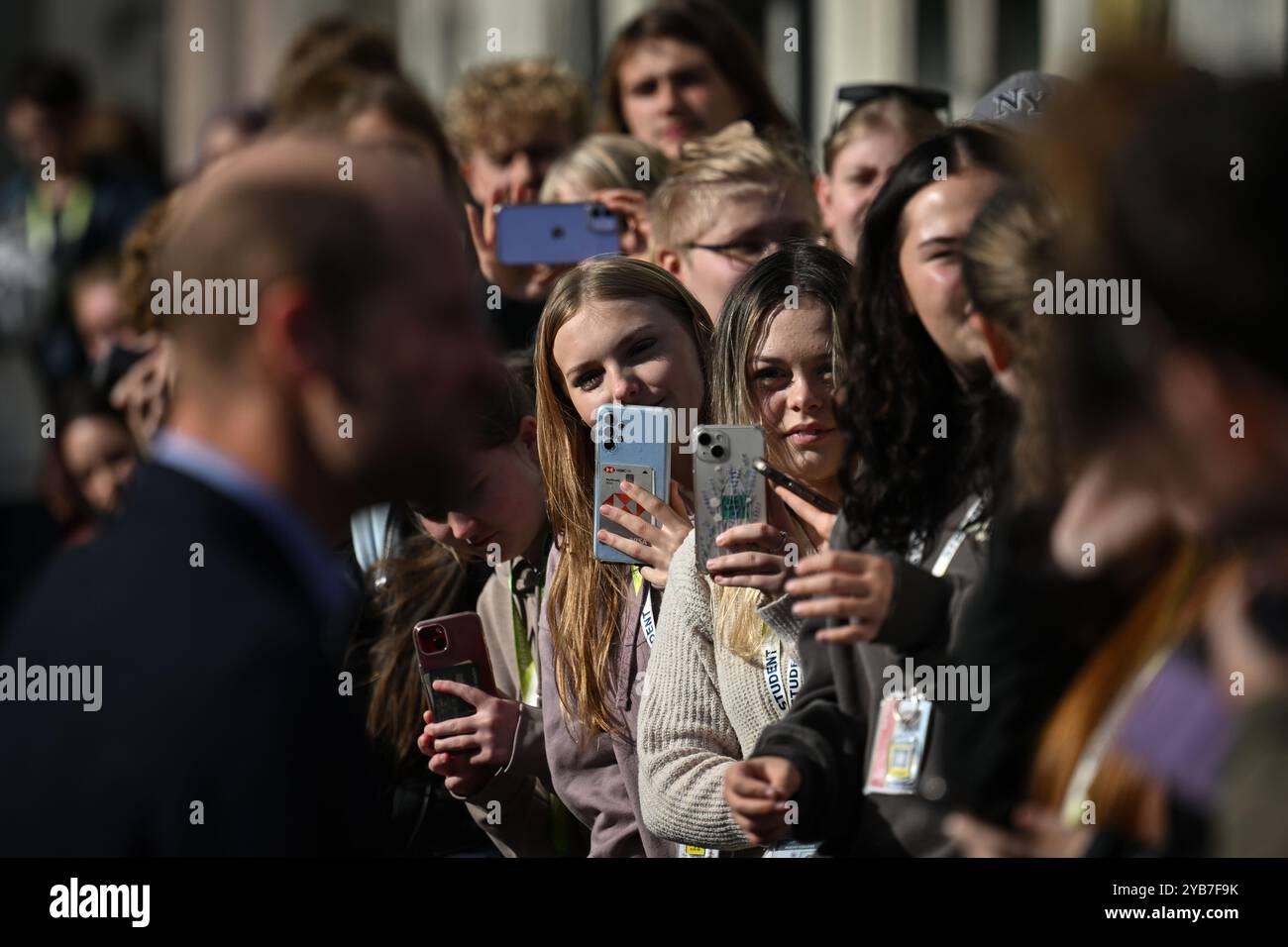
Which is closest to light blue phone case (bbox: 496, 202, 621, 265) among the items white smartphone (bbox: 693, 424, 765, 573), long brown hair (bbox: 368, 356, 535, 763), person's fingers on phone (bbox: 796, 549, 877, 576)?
long brown hair (bbox: 368, 356, 535, 763)

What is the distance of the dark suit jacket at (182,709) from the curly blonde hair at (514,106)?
379 centimetres

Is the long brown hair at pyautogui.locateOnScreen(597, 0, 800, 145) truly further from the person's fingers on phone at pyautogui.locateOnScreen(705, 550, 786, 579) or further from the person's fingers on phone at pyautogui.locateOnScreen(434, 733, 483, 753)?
the person's fingers on phone at pyautogui.locateOnScreen(705, 550, 786, 579)

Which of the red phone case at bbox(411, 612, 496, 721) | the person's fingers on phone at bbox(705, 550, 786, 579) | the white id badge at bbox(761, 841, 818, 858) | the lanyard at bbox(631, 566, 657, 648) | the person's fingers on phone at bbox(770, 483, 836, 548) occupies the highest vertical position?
the person's fingers on phone at bbox(770, 483, 836, 548)

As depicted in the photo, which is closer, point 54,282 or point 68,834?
point 68,834

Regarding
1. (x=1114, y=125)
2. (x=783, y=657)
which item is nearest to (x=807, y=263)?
(x=783, y=657)

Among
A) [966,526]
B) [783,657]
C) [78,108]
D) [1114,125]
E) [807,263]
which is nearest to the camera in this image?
[1114,125]

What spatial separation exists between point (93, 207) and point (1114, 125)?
658 cm

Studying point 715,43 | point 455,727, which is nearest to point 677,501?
point 455,727

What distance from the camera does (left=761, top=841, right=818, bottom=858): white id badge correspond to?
296 centimetres

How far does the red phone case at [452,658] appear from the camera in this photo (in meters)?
3.65

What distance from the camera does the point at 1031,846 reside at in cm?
223

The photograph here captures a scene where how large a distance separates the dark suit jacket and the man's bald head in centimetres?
22

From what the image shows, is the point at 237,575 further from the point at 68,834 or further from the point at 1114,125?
the point at 1114,125

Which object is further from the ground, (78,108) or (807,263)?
(78,108)
